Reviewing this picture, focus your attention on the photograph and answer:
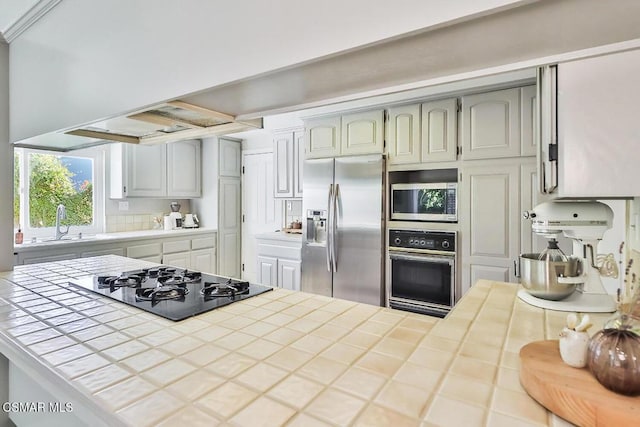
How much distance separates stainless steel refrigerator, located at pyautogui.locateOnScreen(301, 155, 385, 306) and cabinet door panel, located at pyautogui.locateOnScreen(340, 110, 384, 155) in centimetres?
12

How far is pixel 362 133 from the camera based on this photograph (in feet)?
10.0

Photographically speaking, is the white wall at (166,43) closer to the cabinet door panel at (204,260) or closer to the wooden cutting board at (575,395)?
the wooden cutting board at (575,395)

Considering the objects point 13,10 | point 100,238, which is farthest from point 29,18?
point 100,238

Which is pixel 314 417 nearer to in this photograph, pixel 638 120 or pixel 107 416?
pixel 107 416

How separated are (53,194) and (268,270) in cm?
247

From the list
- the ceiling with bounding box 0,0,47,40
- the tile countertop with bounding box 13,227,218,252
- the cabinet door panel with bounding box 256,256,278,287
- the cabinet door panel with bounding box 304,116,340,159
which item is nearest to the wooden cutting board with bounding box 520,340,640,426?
the ceiling with bounding box 0,0,47,40

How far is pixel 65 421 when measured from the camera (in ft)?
3.43

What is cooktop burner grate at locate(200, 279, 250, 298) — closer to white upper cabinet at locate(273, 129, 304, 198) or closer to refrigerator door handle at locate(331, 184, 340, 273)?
refrigerator door handle at locate(331, 184, 340, 273)

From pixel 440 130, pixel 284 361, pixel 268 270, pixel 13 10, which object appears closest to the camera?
pixel 284 361

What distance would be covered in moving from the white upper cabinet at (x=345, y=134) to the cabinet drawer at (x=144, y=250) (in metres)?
2.05

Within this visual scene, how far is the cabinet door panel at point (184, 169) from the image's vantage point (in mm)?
4270

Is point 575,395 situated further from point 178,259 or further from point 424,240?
point 178,259

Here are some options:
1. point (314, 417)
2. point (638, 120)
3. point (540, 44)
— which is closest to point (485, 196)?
point (638, 120)

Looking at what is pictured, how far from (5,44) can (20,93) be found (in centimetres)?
32
